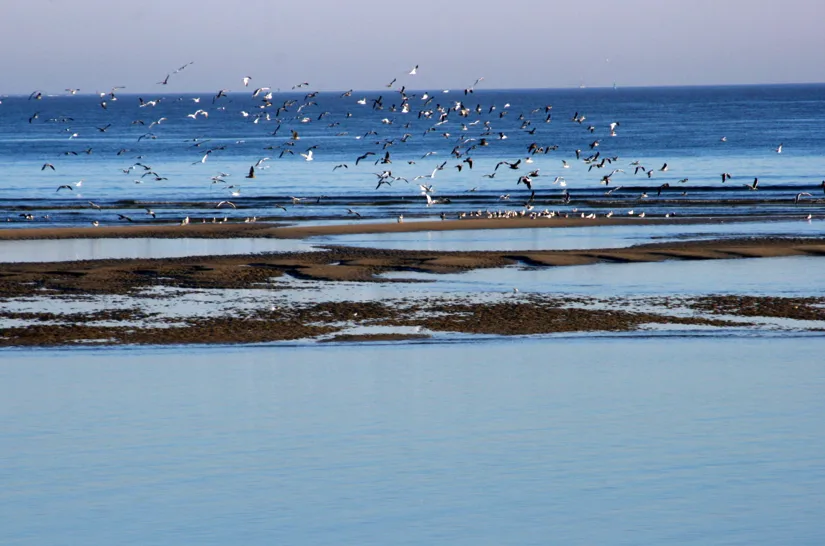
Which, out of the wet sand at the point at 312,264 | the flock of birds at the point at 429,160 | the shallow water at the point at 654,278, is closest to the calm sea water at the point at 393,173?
the flock of birds at the point at 429,160

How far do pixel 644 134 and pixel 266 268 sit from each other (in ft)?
347

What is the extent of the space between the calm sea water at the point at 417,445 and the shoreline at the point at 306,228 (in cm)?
2048

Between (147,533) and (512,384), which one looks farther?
(512,384)

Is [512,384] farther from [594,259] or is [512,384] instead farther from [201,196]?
[201,196]

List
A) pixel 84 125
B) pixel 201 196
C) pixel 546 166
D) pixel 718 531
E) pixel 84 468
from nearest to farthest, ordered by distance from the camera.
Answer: pixel 718 531 < pixel 84 468 < pixel 201 196 < pixel 546 166 < pixel 84 125

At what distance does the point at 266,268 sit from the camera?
33875 mm

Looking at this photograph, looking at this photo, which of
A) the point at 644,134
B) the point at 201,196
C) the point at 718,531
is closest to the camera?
the point at 718,531

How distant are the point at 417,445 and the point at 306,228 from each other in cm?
2988

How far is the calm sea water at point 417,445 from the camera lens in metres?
13.6

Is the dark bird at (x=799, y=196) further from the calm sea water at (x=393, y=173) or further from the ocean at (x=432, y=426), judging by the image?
the ocean at (x=432, y=426)

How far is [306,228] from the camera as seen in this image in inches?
1815

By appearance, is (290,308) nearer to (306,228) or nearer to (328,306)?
(328,306)

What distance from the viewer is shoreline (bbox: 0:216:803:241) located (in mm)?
43750

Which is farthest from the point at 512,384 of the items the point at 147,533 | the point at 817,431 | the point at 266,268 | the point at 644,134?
the point at 644,134
